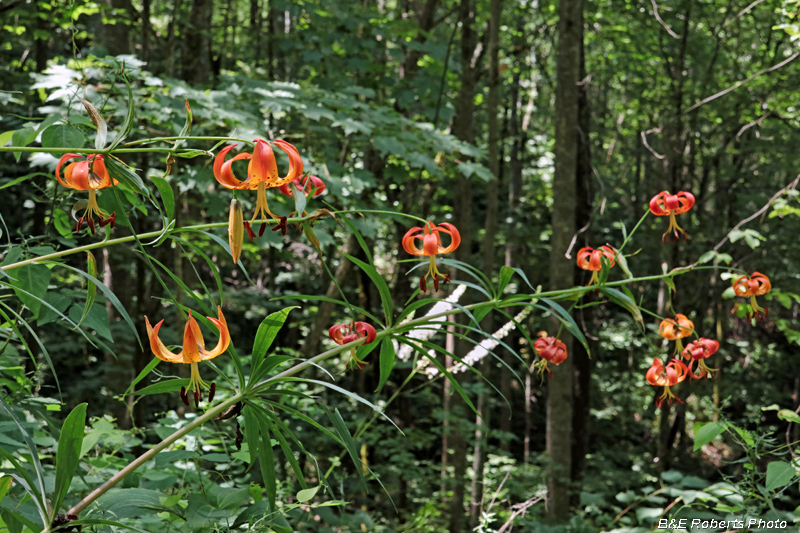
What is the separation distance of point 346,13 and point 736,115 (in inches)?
168

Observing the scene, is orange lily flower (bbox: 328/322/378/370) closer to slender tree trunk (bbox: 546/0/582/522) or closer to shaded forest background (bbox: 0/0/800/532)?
shaded forest background (bbox: 0/0/800/532)

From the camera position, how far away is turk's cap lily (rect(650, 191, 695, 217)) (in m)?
1.25

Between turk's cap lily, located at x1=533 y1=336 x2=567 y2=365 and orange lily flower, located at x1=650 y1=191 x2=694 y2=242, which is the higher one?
orange lily flower, located at x1=650 y1=191 x2=694 y2=242

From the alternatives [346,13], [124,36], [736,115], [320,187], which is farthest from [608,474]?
[320,187]

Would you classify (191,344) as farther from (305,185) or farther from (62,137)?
(62,137)

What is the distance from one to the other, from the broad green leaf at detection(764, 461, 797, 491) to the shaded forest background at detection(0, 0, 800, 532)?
6 centimetres

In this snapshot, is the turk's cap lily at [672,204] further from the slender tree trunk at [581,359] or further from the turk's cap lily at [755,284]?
the slender tree trunk at [581,359]

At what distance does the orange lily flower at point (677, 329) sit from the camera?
1256mm

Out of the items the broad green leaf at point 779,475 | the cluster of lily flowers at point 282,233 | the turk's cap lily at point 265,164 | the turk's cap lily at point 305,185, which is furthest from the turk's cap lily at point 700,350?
the turk's cap lily at point 265,164

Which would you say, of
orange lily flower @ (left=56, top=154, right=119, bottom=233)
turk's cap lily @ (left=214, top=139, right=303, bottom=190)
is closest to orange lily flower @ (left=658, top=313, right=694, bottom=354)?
turk's cap lily @ (left=214, top=139, right=303, bottom=190)

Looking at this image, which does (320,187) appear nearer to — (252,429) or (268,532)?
(252,429)

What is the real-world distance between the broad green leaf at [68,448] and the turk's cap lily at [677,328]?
3.55 feet

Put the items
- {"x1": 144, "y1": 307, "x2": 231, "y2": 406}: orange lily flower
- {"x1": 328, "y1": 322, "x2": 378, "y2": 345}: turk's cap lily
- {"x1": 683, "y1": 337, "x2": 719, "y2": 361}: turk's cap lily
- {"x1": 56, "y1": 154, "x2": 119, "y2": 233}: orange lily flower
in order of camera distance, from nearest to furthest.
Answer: {"x1": 144, "y1": 307, "x2": 231, "y2": 406}: orange lily flower
{"x1": 56, "y1": 154, "x2": 119, "y2": 233}: orange lily flower
{"x1": 328, "y1": 322, "x2": 378, "y2": 345}: turk's cap lily
{"x1": 683, "y1": 337, "x2": 719, "y2": 361}: turk's cap lily

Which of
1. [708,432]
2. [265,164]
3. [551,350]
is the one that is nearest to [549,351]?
[551,350]
